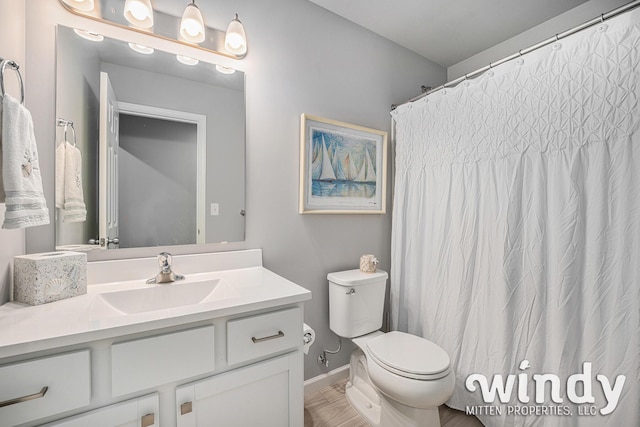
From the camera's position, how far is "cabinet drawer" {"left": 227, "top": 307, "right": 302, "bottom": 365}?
0.93m

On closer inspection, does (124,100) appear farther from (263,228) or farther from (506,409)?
(506,409)

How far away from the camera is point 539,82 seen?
4.19 ft

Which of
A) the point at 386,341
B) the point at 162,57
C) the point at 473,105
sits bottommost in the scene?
the point at 386,341

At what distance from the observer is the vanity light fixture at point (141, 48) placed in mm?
1253

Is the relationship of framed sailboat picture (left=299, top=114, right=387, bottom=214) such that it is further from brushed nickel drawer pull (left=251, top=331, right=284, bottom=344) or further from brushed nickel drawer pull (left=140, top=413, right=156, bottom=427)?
brushed nickel drawer pull (left=140, top=413, right=156, bottom=427)

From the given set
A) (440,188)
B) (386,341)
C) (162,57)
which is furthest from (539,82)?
(162,57)

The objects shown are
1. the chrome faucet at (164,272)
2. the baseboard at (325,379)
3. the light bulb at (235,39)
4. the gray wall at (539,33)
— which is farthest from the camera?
the baseboard at (325,379)

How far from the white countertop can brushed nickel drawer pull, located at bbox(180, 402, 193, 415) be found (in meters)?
0.26

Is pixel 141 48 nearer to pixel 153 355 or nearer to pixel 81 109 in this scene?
pixel 81 109

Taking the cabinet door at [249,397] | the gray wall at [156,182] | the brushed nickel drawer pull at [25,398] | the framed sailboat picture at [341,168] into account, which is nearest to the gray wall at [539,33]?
the framed sailboat picture at [341,168]

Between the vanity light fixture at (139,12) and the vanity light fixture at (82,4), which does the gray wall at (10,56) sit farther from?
the vanity light fixture at (139,12)

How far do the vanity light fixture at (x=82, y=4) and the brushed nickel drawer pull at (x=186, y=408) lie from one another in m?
1.59

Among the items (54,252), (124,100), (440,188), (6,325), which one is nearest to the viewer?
(6,325)

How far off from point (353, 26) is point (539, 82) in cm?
121
